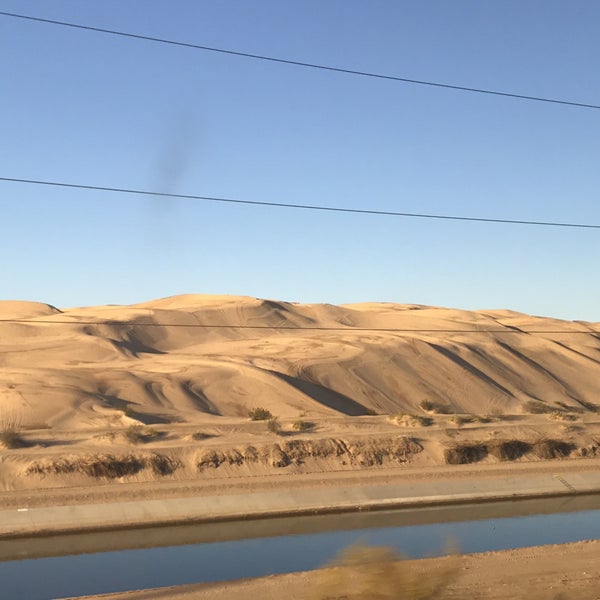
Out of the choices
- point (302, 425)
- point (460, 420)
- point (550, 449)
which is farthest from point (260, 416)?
point (550, 449)

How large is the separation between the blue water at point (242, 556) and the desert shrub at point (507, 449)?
28.5ft

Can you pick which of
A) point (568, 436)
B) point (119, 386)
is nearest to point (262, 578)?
point (568, 436)

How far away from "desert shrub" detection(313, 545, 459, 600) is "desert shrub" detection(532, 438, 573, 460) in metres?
22.1

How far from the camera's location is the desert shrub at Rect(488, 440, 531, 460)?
3897cm

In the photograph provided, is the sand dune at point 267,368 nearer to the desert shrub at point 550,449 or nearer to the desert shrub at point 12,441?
the desert shrub at point 12,441

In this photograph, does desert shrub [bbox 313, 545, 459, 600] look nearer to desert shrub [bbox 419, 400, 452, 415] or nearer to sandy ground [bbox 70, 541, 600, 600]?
sandy ground [bbox 70, 541, 600, 600]

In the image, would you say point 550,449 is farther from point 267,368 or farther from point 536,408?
point 267,368

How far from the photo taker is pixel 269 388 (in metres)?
51.5

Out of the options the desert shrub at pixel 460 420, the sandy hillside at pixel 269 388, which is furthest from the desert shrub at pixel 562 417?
the desert shrub at pixel 460 420

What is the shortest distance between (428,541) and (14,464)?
49.3 ft

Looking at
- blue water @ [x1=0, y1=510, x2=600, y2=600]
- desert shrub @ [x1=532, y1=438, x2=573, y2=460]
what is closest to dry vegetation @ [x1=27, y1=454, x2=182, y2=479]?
blue water @ [x1=0, y1=510, x2=600, y2=600]

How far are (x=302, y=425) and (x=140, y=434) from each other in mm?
7578

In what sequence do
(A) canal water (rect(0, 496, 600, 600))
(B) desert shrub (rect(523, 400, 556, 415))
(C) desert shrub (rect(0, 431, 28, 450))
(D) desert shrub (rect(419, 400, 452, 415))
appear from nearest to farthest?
1. (A) canal water (rect(0, 496, 600, 600))
2. (C) desert shrub (rect(0, 431, 28, 450))
3. (D) desert shrub (rect(419, 400, 452, 415))
4. (B) desert shrub (rect(523, 400, 556, 415))

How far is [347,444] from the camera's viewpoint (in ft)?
122
